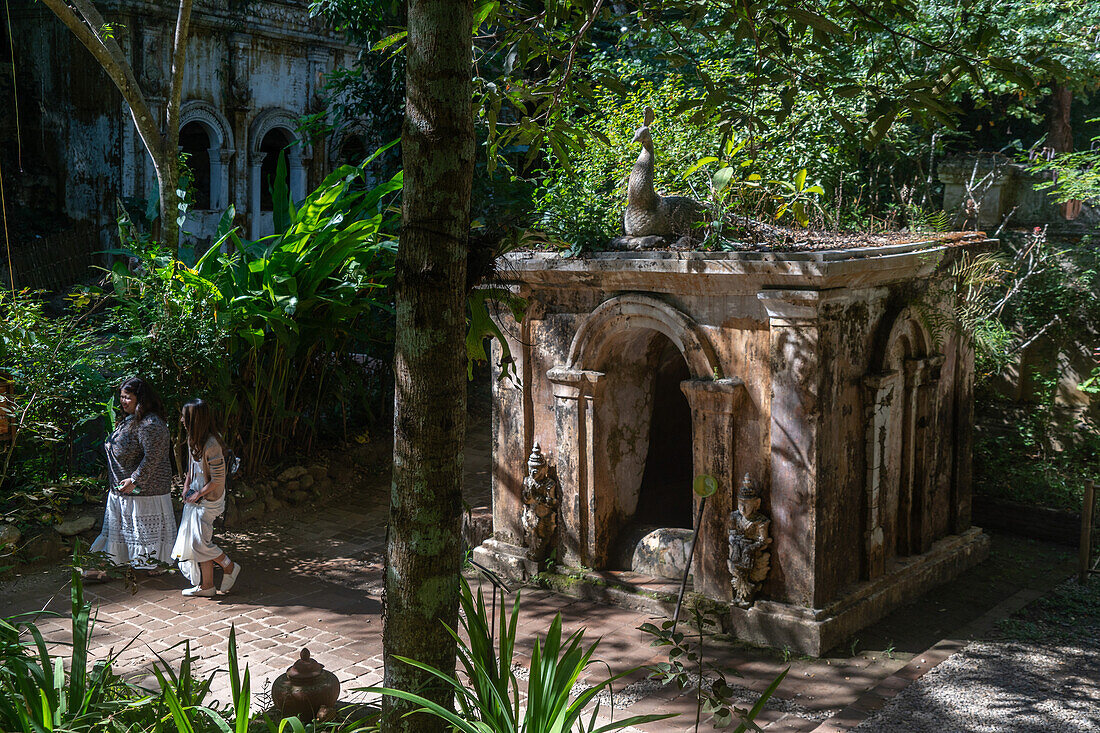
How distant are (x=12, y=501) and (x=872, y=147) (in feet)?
23.0

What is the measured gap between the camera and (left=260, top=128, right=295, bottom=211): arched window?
17.6m

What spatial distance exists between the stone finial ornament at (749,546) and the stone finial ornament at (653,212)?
5.89ft

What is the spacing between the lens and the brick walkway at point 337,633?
5.63m

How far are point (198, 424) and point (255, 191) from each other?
10949 millimetres

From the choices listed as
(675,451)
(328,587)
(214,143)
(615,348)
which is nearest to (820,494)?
(615,348)

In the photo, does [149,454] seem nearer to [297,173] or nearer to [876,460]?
[876,460]

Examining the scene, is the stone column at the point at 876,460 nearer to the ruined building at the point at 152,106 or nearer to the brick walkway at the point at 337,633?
the brick walkway at the point at 337,633

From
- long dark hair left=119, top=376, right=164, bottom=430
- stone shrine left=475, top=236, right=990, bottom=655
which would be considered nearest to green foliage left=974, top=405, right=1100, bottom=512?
stone shrine left=475, top=236, right=990, bottom=655

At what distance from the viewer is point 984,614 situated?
704 centimetres

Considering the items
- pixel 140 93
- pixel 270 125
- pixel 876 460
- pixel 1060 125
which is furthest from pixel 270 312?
pixel 1060 125

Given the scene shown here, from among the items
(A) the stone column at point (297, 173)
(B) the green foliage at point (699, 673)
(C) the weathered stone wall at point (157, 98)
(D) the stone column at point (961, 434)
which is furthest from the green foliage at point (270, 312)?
(A) the stone column at point (297, 173)

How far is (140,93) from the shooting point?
356 inches

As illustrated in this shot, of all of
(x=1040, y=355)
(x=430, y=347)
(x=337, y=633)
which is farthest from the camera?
(x=1040, y=355)

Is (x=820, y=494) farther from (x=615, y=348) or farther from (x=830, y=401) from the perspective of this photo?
(x=615, y=348)
